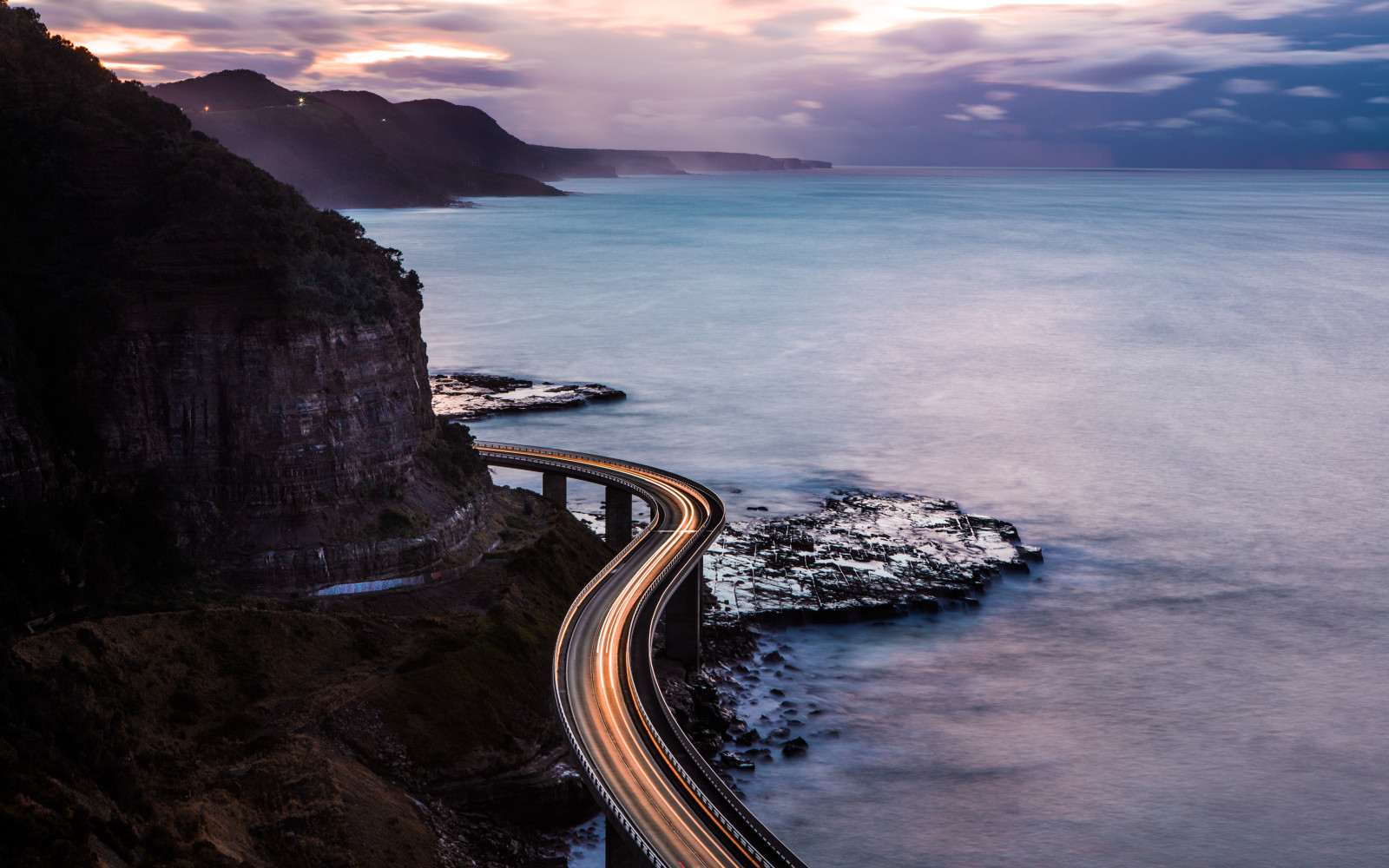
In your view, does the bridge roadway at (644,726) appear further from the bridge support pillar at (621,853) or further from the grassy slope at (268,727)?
the grassy slope at (268,727)

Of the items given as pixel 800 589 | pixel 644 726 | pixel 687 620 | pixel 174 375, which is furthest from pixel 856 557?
pixel 174 375

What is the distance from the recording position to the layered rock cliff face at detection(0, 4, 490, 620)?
5441 cm

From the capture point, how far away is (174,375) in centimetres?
5659

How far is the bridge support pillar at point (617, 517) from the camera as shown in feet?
262

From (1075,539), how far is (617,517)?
111 feet

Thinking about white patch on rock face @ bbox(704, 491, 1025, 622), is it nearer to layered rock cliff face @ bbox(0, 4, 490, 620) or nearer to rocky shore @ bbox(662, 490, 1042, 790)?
rocky shore @ bbox(662, 490, 1042, 790)

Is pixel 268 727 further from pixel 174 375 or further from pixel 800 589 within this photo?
pixel 800 589

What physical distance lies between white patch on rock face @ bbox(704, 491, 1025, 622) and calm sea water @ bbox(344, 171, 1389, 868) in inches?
111

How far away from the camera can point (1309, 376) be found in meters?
140

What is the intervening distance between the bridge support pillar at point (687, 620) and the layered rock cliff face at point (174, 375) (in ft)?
42.3

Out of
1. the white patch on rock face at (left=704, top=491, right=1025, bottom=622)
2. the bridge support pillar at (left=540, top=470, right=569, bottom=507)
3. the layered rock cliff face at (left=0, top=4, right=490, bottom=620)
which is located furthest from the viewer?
the bridge support pillar at (left=540, top=470, right=569, bottom=507)

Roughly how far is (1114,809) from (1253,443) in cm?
7404

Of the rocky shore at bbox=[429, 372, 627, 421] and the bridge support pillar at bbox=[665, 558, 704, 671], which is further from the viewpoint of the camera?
the rocky shore at bbox=[429, 372, 627, 421]

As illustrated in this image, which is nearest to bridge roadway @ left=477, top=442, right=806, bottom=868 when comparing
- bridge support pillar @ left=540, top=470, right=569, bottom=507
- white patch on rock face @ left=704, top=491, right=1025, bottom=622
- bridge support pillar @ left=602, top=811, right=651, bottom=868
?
bridge support pillar @ left=602, top=811, right=651, bottom=868
